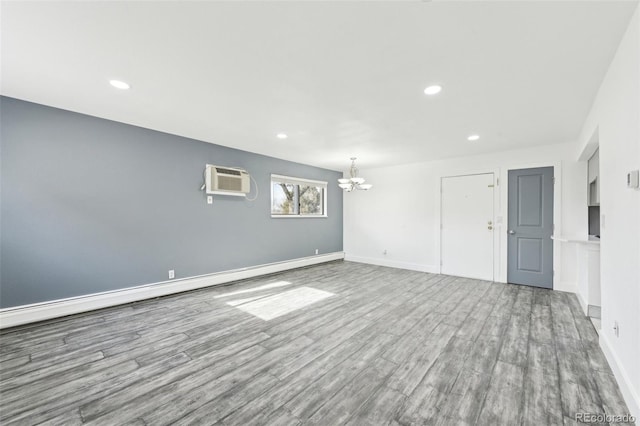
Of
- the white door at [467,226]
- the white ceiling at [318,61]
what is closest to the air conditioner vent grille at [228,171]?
the white ceiling at [318,61]

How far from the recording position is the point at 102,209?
332cm

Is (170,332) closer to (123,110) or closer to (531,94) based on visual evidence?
(123,110)

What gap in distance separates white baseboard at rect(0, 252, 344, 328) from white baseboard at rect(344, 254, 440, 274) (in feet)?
8.09

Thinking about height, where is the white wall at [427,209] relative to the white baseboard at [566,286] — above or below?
above

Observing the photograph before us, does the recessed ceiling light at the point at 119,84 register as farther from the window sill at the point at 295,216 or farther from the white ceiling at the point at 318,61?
the window sill at the point at 295,216

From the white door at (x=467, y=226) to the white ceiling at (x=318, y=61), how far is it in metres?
1.63

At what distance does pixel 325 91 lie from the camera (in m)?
2.50

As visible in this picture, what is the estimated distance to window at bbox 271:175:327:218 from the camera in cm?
556

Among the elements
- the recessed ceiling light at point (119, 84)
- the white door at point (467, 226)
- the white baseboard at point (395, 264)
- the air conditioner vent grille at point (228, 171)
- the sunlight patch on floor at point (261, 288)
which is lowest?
the sunlight patch on floor at point (261, 288)

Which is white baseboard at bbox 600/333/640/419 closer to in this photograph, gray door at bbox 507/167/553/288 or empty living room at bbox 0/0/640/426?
empty living room at bbox 0/0/640/426

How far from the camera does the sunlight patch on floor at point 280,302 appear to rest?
325 centimetres

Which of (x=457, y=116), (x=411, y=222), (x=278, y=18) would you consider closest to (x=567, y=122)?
(x=457, y=116)

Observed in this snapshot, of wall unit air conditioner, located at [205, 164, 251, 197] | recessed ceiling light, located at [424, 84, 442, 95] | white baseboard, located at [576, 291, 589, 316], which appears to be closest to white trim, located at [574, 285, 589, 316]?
white baseboard, located at [576, 291, 589, 316]

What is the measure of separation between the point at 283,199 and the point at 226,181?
158cm
